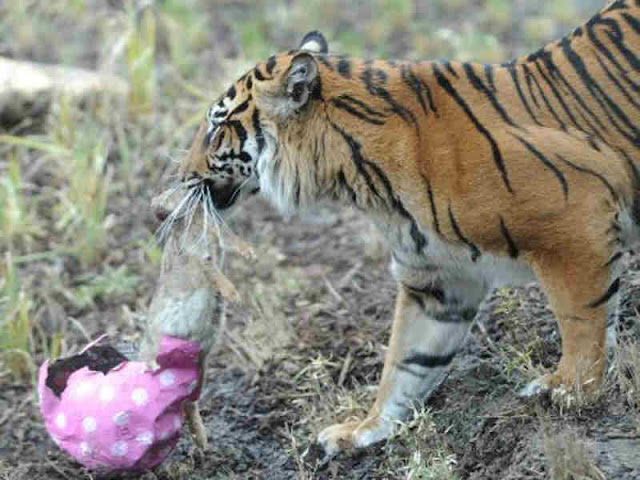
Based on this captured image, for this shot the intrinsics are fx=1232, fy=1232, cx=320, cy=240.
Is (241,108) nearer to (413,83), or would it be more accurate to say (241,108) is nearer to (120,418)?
(413,83)

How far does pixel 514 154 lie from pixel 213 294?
3.38ft

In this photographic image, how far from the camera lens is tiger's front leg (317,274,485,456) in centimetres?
407

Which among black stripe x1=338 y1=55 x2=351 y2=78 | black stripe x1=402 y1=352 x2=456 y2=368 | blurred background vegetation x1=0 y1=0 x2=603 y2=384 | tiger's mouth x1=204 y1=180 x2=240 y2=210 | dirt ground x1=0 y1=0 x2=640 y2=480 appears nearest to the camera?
dirt ground x1=0 y1=0 x2=640 y2=480

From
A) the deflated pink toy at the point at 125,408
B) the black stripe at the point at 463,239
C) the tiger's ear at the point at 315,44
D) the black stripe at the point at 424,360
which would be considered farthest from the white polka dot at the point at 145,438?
the tiger's ear at the point at 315,44

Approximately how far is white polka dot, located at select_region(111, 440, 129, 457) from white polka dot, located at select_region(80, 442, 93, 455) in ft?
0.24

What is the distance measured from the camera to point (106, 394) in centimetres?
374

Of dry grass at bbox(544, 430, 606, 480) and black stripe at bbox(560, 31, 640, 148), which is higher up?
black stripe at bbox(560, 31, 640, 148)

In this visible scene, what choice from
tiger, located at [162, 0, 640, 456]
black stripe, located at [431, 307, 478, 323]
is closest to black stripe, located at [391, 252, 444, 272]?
tiger, located at [162, 0, 640, 456]

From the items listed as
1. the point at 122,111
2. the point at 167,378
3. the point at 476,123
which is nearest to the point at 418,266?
the point at 476,123

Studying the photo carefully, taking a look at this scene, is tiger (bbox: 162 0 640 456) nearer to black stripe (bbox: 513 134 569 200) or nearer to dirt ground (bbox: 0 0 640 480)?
black stripe (bbox: 513 134 569 200)

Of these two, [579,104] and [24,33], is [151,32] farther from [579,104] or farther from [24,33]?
[579,104]

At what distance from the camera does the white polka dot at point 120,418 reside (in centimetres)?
370

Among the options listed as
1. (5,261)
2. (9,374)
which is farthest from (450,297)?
(5,261)

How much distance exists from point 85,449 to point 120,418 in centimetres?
17
